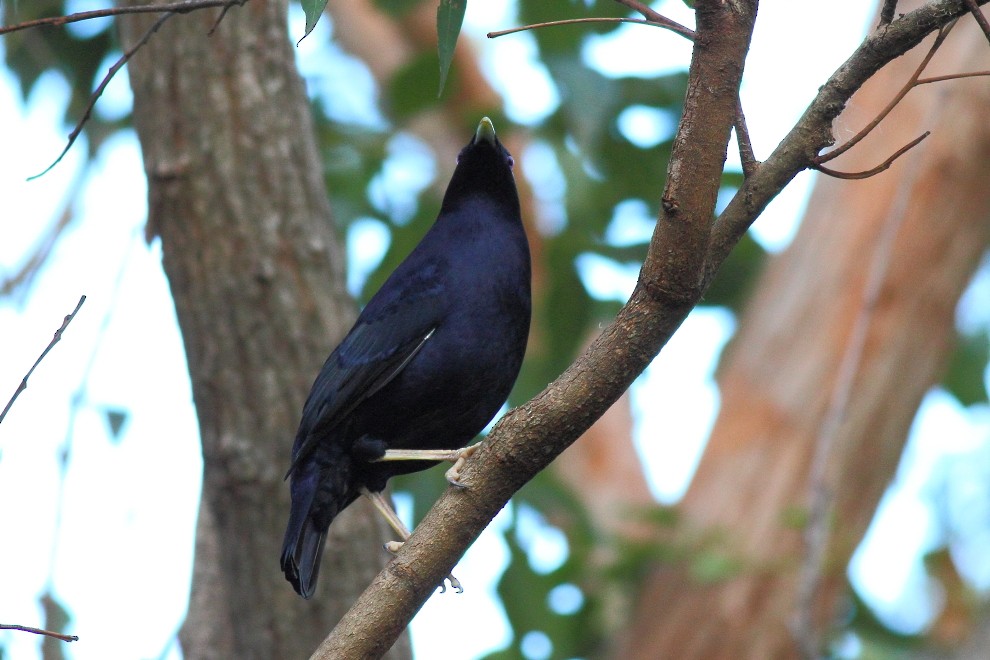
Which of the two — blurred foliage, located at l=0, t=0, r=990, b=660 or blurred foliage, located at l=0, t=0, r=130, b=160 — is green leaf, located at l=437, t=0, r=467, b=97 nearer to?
blurred foliage, located at l=0, t=0, r=990, b=660

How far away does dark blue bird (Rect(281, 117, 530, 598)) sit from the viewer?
129 inches

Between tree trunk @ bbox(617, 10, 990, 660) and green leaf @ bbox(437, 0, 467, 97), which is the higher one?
tree trunk @ bbox(617, 10, 990, 660)

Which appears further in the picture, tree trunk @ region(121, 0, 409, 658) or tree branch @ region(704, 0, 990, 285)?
tree trunk @ region(121, 0, 409, 658)

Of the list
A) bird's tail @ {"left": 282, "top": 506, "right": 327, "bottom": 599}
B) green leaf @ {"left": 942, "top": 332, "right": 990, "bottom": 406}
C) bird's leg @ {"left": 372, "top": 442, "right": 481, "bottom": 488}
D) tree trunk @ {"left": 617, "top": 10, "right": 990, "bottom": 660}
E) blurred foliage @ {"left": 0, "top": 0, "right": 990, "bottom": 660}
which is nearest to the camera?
bird's leg @ {"left": 372, "top": 442, "right": 481, "bottom": 488}

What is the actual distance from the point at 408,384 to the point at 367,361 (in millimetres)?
147

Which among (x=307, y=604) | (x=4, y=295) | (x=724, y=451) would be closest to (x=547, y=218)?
(x=724, y=451)

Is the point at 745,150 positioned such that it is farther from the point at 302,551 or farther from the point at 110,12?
the point at 302,551

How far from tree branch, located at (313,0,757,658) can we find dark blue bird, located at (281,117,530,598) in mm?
761

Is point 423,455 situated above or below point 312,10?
below

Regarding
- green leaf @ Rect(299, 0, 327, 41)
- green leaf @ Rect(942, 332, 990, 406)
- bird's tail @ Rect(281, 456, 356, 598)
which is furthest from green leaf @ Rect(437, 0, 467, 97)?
green leaf @ Rect(942, 332, 990, 406)

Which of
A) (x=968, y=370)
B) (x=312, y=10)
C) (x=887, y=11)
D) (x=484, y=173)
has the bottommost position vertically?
(x=887, y=11)

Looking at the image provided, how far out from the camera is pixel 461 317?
10.8 feet

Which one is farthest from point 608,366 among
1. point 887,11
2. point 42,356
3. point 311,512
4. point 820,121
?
point 311,512

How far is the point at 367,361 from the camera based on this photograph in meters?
3.33
